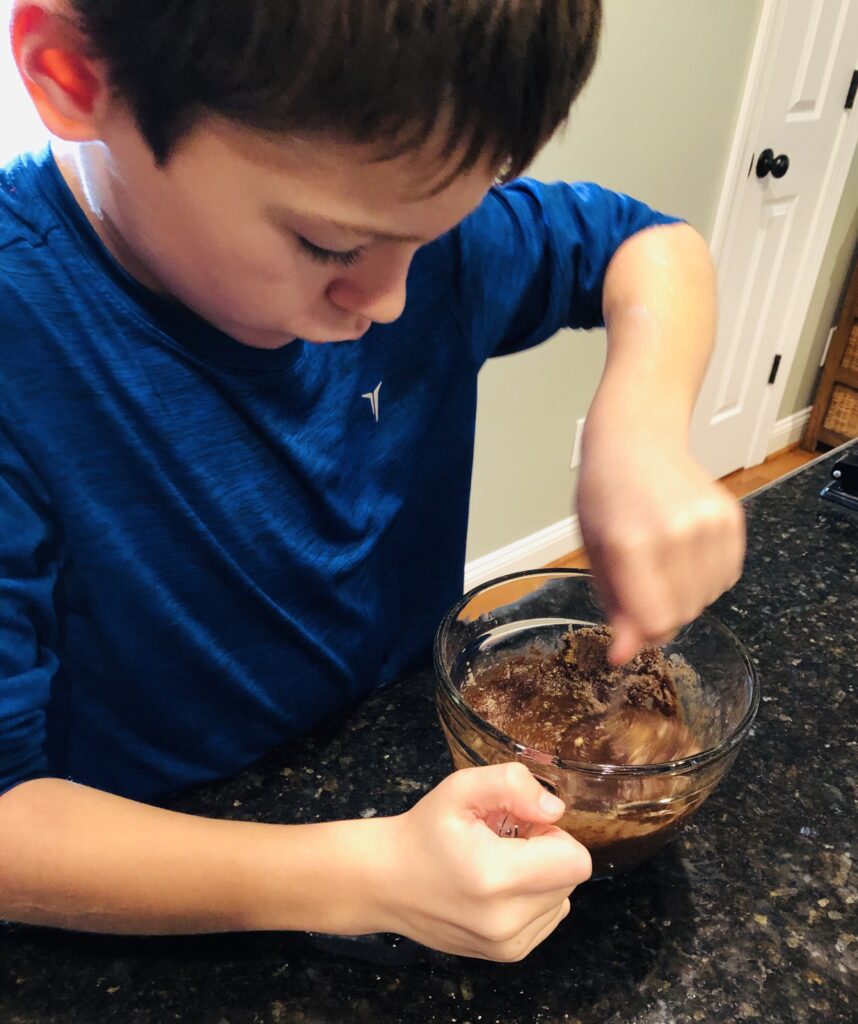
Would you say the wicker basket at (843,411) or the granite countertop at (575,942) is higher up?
the granite countertop at (575,942)

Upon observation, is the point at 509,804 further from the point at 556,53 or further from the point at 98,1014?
the point at 556,53

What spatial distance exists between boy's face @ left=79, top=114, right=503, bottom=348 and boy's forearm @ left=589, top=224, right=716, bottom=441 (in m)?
0.22

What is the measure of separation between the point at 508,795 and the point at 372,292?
32cm

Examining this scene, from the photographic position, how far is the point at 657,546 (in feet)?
1.60

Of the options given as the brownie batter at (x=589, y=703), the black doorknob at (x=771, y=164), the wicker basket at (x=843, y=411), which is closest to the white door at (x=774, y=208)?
the black doorknob at (x=771, y=164)

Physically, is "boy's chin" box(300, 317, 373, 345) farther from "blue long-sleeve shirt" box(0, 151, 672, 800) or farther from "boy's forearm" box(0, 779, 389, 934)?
"boy's forearm" box(0, 779, 389, 934)

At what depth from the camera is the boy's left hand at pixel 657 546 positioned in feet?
1.61

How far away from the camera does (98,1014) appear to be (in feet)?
1.51

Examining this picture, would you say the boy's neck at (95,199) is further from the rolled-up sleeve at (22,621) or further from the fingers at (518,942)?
the fingers at (518,942)

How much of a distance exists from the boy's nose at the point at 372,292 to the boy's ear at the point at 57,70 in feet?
0.53

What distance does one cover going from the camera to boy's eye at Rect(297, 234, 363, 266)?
48 cm

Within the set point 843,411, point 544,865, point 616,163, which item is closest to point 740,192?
point 616,163

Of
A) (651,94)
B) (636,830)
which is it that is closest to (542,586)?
(636,830)

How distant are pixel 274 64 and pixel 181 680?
50cm
